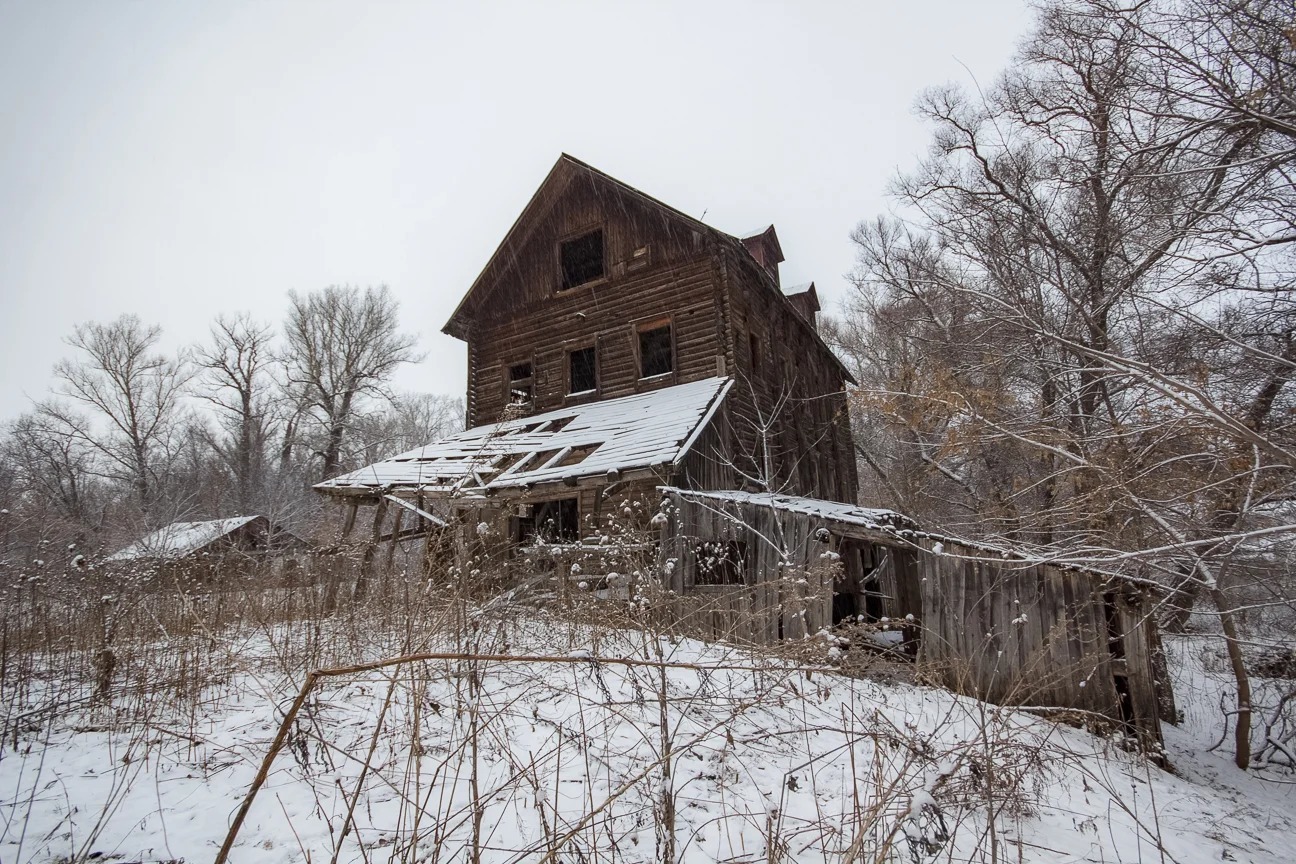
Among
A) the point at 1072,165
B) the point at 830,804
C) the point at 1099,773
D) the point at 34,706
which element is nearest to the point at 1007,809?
the point at 830,804

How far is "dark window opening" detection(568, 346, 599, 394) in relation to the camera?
15180 mm

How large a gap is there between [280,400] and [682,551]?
27.3 meters

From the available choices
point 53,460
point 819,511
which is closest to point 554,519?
point 819,511

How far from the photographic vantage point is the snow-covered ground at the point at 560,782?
2.38 meters

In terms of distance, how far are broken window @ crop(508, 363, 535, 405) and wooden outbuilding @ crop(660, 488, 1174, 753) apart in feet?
23.8

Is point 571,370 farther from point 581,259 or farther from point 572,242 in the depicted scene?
point 572,242

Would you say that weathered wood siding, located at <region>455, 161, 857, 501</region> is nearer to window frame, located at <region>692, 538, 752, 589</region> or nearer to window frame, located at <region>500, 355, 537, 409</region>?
window frame, located at <region>500, 355, 537, 409</region>

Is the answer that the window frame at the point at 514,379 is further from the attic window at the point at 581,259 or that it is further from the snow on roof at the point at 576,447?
the attic window at the point at 581,259

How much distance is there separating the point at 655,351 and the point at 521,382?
364 centimetres

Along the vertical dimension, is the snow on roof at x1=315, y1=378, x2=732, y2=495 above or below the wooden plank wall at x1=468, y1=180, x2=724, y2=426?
below

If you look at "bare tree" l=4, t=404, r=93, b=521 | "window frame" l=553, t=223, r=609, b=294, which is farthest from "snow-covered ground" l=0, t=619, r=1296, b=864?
"bare tree" l=4, t=404, r=93, b=521

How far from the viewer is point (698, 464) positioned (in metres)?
10.8

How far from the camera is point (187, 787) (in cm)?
335

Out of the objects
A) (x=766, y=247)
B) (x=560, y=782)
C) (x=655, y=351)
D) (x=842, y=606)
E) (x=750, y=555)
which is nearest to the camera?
(x=560, y=782)
